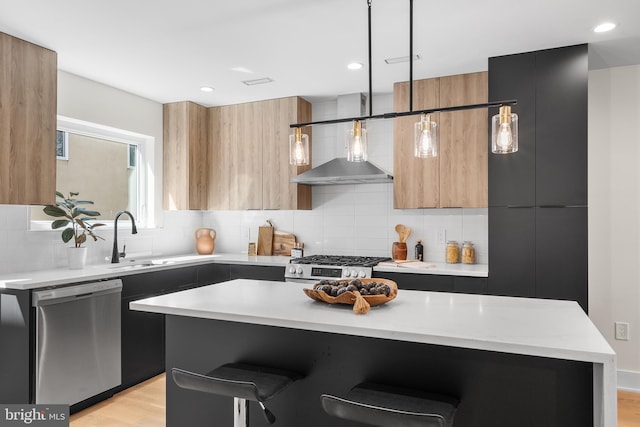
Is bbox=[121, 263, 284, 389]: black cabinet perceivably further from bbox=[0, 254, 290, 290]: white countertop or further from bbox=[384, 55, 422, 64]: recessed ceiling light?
bbox=[384, 55, 422, 64]: recessed ceiling light

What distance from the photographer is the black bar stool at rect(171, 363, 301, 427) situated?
5.27ft

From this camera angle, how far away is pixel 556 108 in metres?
3.09

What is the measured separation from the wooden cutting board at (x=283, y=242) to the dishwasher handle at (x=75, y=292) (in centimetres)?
179

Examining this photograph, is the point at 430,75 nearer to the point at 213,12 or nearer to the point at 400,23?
the point at 400,23

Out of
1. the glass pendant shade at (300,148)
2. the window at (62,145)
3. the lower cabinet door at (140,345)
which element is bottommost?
the lower cabinet door at (140,345)

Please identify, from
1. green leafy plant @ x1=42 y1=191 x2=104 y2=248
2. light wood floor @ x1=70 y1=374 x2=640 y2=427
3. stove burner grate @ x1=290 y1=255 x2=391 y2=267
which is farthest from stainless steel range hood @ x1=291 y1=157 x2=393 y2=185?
light wood floor @ x1=70 y1=374 x2=640 y2=427

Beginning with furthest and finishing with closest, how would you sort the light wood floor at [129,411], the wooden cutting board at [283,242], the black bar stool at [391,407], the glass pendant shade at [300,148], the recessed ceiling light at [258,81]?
the wooden cutting board at [283,242], the recessed ceiling light at [258,81], the light wood floor at [129,411], the glass pendant shade at [300,148], the black bar stool at [391,407]

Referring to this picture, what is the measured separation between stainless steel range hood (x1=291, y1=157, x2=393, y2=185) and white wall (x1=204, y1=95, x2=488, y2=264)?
301 mm

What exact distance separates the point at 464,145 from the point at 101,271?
2.94 m

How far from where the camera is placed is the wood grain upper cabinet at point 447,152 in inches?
140

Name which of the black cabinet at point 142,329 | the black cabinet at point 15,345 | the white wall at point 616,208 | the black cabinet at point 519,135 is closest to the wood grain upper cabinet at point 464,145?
the black cabinet at point 519,135

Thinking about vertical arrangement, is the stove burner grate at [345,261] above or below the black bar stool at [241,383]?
above

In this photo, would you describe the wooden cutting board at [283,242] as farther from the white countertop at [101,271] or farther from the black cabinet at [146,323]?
the black cabinet at [146,323]

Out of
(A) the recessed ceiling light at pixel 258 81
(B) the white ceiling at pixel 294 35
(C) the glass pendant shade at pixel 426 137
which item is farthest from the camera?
(A) the recessed ceiling light at pixel 258 81
